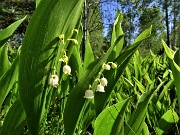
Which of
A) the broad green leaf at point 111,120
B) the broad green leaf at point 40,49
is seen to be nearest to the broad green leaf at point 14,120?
the broad green leaf at point 40,49

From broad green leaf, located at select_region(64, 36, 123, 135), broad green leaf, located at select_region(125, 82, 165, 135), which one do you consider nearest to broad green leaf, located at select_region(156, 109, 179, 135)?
broad green leaf, located at select_region(125, 82, 165, 135)

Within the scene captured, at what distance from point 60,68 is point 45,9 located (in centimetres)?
26

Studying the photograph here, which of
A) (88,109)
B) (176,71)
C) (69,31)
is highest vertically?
(69,31)

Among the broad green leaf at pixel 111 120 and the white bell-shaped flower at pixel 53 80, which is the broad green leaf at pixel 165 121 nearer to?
the broad green leaf at pixel 111 120

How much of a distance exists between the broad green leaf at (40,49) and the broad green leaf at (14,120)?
0.22 ft

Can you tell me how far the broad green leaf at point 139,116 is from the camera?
75cm

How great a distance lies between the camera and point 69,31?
2.35ft

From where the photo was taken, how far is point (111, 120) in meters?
0.75

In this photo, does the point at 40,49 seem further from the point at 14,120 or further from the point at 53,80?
the point at 14,120

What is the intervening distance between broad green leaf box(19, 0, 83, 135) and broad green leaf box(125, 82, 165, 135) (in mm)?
206

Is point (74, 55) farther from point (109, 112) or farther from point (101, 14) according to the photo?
point (101, 14)

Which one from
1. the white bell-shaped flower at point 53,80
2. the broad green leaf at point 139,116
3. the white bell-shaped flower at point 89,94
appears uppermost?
the white bell-shaped flower at point 53,80

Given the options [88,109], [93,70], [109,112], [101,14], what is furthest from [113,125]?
[101,14]

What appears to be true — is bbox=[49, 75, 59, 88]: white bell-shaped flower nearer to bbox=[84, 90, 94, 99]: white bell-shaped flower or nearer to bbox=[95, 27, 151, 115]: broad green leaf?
bbox=[84, 90, 94, 99]: white bell-shaped flower
